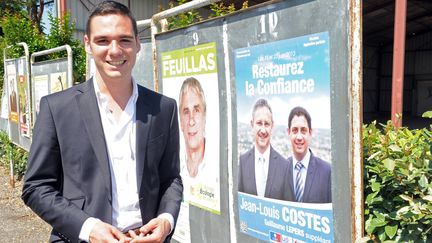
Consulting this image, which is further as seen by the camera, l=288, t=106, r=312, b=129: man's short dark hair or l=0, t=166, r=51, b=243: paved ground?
l=0, t=166, r=51, b=243: paved ground

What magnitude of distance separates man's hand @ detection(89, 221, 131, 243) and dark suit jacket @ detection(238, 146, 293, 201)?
1021 mm

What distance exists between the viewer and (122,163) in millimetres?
1961

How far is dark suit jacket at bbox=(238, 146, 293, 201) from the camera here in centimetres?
249

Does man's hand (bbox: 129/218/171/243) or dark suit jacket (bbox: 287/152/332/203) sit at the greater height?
dark suit jacket (bbox: 287/152/332/203)

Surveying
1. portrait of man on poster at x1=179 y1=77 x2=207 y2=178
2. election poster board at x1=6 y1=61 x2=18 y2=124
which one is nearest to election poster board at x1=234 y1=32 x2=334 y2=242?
portrait of man on poster at x1=179 y1=77 x2=207 y2=178

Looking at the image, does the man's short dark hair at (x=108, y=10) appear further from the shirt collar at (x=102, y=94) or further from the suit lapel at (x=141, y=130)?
the suit lapel at (x=141, y=130)

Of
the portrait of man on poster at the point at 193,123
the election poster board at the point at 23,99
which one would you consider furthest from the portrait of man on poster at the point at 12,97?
the portrait of man on poster at the point at 193,123

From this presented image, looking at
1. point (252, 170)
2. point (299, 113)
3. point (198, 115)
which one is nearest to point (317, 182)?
point (299, 113)

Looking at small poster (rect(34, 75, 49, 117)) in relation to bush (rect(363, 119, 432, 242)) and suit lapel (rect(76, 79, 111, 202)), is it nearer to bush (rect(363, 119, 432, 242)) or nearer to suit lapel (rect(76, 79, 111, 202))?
suit lapel (rect(76, 79, 111, 202))

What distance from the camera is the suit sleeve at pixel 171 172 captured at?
2109 mm

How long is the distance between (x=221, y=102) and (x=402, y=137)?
3.66 feet

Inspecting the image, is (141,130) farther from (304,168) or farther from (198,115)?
(198,115)

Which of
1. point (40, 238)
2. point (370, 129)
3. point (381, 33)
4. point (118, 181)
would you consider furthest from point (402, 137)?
point (381, 33)

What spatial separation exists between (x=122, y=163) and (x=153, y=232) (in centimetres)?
32
